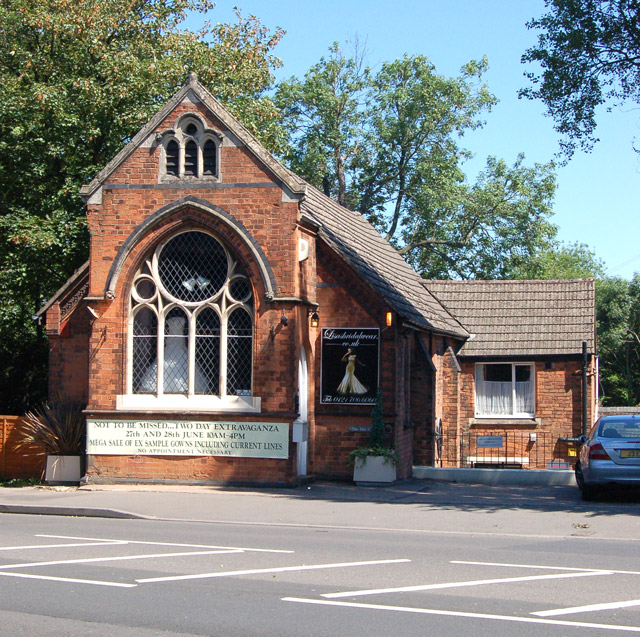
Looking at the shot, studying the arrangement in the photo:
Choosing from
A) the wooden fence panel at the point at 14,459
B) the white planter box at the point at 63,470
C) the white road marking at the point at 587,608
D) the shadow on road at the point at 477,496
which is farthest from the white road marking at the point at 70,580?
the wooden fence panel at the point at 14,459

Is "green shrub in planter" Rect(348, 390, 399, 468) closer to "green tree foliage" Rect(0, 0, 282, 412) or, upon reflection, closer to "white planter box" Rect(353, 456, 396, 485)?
"white planter box" Rect(353, 456, 396, 485)

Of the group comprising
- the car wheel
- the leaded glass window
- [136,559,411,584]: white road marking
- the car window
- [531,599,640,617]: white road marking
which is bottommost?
[136,559,411,584]: white road marking

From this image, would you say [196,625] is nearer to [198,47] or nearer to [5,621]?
[5,621]

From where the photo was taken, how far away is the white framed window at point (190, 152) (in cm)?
1844

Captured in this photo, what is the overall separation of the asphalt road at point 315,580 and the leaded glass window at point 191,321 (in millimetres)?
5371

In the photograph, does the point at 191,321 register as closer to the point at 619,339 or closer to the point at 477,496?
the point at 477,496

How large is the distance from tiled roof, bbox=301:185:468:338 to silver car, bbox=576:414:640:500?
478 cm

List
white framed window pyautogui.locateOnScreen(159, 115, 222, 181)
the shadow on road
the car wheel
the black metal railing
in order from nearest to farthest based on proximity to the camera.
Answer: the shadow on road < the car wheel < white framed window pyautogui.locateOnScreen(159, 115, 222, 181) < the black metal railing

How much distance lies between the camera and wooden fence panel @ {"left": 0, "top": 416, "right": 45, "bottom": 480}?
2008 centimetres

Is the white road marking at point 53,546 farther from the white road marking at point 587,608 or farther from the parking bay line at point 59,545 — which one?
the white road marking at point 587,608

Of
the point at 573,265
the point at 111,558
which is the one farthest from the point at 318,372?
the point at 573,265

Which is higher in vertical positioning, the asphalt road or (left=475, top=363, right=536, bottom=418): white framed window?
(left=475, top=363, right=536, bottom=418): white framed window

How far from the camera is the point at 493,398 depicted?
91.0 ft

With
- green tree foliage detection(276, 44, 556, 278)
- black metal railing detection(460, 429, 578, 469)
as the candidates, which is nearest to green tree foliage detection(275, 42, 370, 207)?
green tree foliage detection(276, 44, 556, 278)
